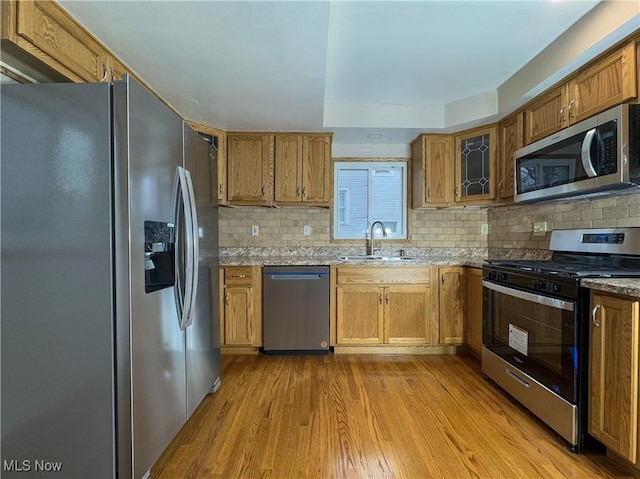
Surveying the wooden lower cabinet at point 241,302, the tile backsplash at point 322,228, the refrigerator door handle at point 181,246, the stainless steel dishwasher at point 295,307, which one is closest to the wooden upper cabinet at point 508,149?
the tile backsplash at point 322,228

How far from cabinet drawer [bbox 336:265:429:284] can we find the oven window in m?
0.67

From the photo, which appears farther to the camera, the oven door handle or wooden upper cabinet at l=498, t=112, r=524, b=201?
wooden upper cabinet at l=498, t=112, r=524, b=201

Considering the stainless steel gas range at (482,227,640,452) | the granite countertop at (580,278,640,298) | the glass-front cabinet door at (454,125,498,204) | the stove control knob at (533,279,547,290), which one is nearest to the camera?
the granite countertop at (580,278,640,298)

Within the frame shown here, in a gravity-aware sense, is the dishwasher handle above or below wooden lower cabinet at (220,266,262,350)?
above

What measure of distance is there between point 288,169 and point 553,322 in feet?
7.99

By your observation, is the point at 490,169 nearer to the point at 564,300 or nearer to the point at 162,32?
the point at 564,300

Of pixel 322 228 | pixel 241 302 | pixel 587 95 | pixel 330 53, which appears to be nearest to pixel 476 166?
pixel 587 95

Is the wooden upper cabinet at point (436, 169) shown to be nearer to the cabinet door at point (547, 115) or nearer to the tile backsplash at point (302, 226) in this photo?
the tile backsplash at point (302, 226)

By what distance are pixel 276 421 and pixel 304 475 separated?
0.47 metres

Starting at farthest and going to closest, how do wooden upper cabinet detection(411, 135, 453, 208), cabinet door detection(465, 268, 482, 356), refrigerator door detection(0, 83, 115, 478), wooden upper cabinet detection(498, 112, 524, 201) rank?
wooden upper cabinet detection(411, 135, 453, 208)
cabinet door detection(465, 268, 482, 356)
wooden upper cabinet detection(498, 112, 524, 201)
refrigerator door detection(0, 83, 115, 478)

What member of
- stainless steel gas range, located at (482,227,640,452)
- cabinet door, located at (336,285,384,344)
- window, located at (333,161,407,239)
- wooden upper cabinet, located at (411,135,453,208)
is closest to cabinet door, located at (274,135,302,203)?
window, located at (333,161,407,239)

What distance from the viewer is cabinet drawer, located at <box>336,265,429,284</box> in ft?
9.71

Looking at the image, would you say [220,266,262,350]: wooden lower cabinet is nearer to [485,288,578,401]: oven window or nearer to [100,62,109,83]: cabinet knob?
[100,62,109,83]: cabinet knob
